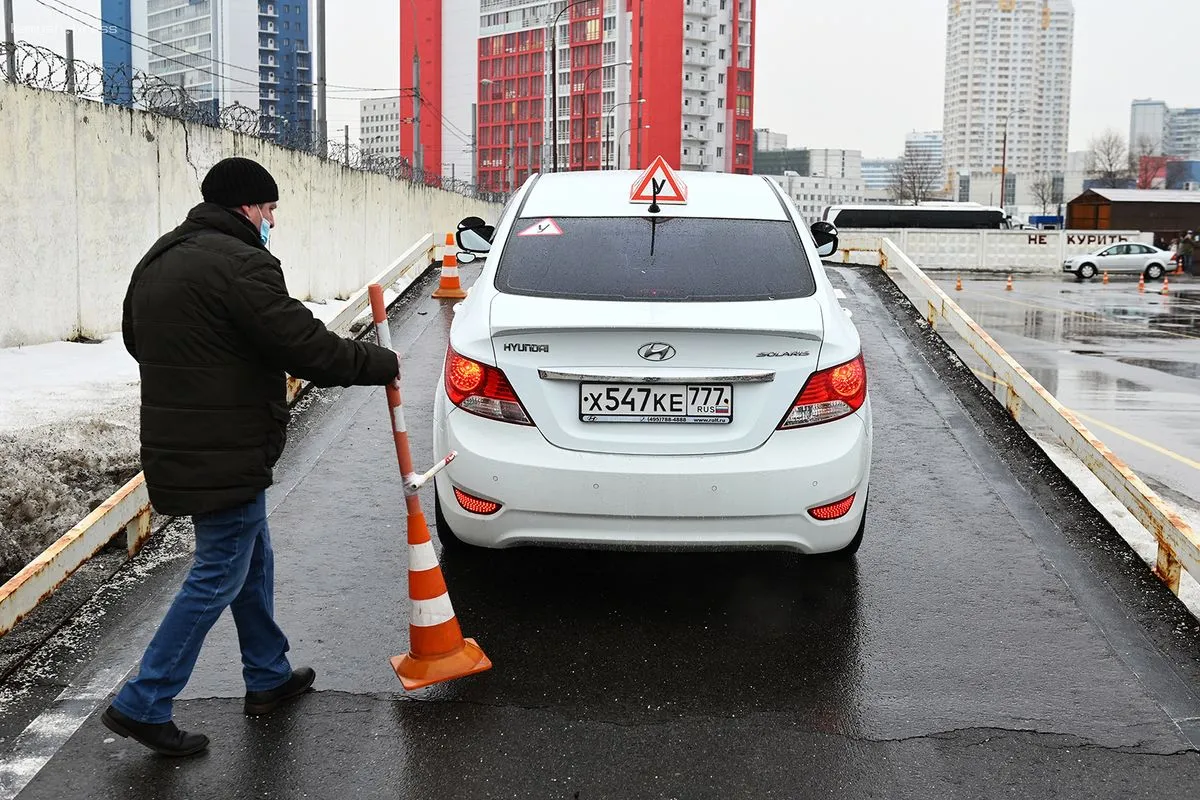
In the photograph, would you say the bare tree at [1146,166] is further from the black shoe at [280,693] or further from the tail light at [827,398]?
the black shoe at [280,693]

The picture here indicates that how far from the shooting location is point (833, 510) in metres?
4.72

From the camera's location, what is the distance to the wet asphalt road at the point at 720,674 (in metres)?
3.69

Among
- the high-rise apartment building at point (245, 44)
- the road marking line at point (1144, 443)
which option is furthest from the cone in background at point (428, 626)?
the high-rise apartment building at point (245, 44)

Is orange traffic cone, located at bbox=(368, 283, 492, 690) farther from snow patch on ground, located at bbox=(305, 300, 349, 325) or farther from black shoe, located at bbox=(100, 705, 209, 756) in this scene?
snow patch on ground, located at bbox=(305, 300, 349, 325)

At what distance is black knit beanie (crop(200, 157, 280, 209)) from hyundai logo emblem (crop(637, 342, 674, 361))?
149cm

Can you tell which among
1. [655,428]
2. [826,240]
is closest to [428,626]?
[655,428]

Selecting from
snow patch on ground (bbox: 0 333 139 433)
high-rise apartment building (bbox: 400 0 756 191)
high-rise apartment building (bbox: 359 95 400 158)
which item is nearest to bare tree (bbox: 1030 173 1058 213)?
high-rise apartment building (bbox: 400 0 756 191)

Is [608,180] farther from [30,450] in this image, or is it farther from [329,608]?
[30,450]

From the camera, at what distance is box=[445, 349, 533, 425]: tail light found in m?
4.66

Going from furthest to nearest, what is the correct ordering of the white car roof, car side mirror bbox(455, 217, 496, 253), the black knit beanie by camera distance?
1. car side mirror bbox(455, 217, 496, 253)
2. the white car roof
3. the black knit beanie

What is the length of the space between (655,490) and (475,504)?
72 centimetres

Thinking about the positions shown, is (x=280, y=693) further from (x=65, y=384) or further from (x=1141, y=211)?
(x=1141, y=211)

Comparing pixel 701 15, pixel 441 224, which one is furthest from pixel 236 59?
pixel 441 224

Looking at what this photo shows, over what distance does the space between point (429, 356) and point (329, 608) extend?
5767 mm
